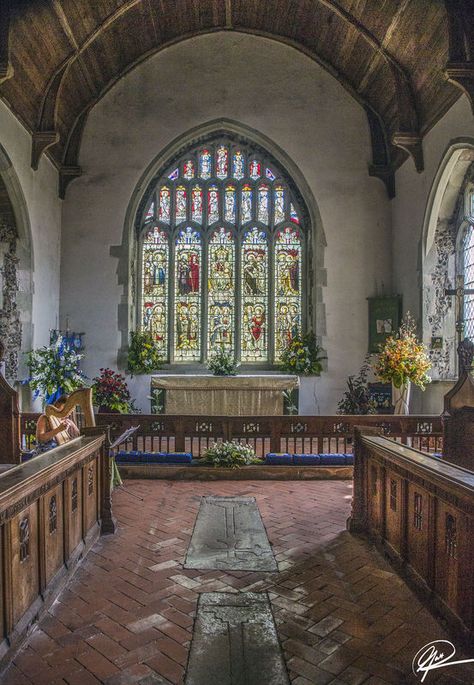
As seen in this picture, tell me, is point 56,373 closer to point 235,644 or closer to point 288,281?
point 288,281

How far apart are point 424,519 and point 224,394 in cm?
627

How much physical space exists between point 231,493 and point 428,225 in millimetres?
5523

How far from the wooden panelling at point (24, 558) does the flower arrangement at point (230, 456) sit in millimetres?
3327

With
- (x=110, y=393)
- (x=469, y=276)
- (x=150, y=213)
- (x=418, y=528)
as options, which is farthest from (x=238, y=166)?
(x=418, y=528)

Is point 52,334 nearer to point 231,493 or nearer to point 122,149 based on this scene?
point 122,149

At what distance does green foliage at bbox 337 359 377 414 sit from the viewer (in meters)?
8.72

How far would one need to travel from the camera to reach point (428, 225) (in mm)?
8555

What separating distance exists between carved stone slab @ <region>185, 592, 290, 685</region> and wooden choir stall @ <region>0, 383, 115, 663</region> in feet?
2.64

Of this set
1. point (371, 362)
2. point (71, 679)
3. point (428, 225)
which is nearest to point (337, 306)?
point (371, 362)

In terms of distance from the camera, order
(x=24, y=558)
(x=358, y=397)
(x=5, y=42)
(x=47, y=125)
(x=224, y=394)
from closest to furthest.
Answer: (x=24, y=558), (x=5, y=42), (x=47, y=125), (x=358, y=397), (x=224, y=394)

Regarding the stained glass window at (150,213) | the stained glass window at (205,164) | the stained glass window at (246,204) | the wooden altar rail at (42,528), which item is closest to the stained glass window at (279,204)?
the stained glass window at (246,204)

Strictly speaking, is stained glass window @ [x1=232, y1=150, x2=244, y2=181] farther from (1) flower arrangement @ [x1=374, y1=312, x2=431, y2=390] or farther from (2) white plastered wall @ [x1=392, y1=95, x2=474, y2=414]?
(1) flower arrangement @ [x1=374, y1=312, x2=431, y2=390]

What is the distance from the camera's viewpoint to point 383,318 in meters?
9.80

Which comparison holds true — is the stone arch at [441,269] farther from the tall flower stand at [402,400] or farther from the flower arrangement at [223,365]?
the flower arrangement at [223,365]
